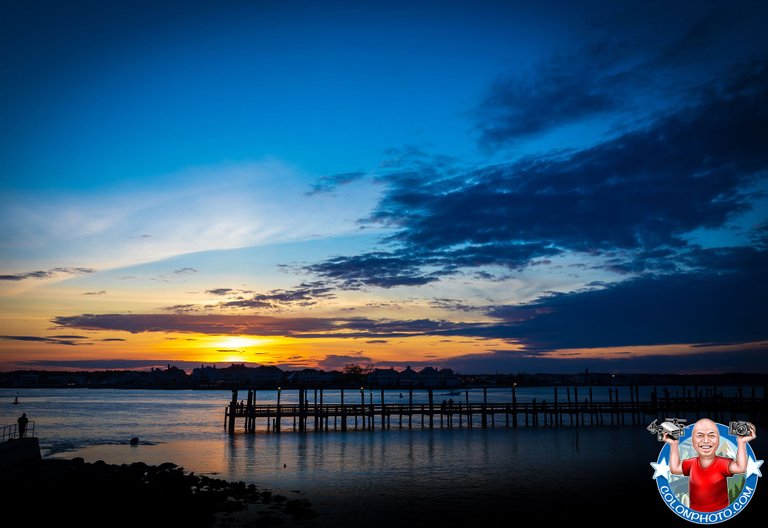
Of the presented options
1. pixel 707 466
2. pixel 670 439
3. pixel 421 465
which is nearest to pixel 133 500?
pixel 421 465

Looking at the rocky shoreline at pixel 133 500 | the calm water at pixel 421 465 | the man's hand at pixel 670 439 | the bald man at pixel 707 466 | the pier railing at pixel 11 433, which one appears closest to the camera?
the bald man at pixel 707 466

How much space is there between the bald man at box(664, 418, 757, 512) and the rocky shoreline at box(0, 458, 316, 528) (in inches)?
604

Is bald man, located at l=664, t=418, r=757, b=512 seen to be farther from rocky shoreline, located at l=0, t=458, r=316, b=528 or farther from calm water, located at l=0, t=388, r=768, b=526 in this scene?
rocky shoreline, located at l=0, t=458, r=316, b=528

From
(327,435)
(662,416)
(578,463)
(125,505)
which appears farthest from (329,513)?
(662,416)

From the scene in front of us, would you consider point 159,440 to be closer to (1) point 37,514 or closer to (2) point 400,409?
(2) point 400,409

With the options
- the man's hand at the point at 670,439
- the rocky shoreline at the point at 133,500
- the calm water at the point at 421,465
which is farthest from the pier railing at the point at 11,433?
the man's hand at the point at 670,439

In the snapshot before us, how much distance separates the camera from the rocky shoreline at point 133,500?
2105cm

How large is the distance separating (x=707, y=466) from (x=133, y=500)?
2164cm

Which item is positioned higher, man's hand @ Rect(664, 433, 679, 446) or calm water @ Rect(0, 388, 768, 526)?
man's hand @ Rect(664, 433, 679, 446)

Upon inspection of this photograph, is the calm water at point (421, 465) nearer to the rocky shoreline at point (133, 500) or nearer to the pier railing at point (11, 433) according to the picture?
the pier railing at point (11, 433)

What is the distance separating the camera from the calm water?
25.7 metres

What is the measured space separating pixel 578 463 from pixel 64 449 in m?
38.9

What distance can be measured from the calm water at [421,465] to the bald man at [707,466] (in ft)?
44.5

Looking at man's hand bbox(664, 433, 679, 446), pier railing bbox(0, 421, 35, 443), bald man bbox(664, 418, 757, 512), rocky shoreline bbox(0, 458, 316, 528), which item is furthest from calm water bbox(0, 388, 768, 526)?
man's hand bbox(664, 433, 679, 446)
